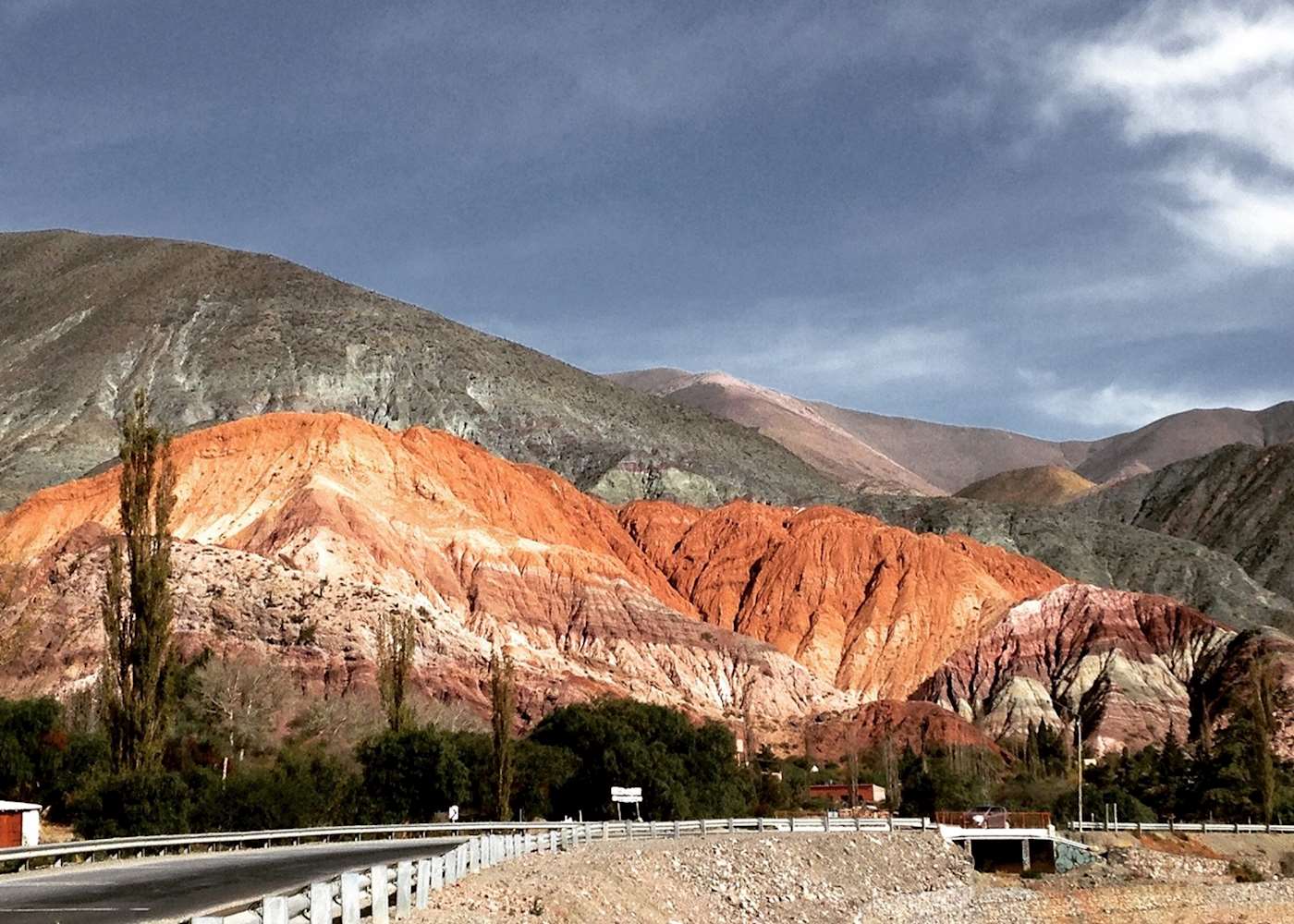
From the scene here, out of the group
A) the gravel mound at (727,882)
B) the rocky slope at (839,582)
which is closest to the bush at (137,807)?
the gravel mound at (727,882)

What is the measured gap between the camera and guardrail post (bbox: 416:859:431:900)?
79.6 feet

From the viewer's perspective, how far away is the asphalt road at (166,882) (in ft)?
75.2

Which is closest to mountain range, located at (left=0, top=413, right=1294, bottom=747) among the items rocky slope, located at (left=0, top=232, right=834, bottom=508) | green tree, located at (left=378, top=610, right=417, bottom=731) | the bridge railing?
rocky slope, located at (left=0, top=232, right=834, bottom=508)

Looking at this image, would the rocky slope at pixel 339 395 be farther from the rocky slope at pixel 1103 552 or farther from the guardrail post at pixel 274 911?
the guardrail post at pixel 274 911

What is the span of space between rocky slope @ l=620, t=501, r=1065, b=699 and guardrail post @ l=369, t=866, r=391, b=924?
131709mm

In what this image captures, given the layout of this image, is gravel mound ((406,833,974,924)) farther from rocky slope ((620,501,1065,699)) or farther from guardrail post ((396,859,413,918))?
rocky slope ((620,501,1065,699))

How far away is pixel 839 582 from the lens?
164625mm

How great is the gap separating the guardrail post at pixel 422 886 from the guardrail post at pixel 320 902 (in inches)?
202

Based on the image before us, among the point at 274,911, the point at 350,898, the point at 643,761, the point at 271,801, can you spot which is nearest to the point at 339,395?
the point at 643,761

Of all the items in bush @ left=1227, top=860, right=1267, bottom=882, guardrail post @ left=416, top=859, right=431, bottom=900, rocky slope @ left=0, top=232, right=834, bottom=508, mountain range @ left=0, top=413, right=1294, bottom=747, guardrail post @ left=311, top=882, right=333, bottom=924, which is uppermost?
rocky slope @ left=0, top=232, right=834, bottom=508

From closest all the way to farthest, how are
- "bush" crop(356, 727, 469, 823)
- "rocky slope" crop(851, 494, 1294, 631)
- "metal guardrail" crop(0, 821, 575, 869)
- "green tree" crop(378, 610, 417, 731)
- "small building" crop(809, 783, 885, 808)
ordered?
"metal guardrail" crop(0, 821, 575, 869) < "bush" crop(356, 727, 469, 823) < "green tree" crop(378, 610, 417, 731) < "small building" crop(809, 783, 885, 808) < "rocky slope" crop(851, 494, 1294, 631)

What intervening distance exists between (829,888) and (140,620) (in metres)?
22.6

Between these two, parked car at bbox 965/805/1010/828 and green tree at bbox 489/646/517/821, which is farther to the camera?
parked car at bbox 965/805/1010/828

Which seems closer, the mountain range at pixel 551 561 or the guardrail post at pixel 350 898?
the guardrail post at pixel 350 898
